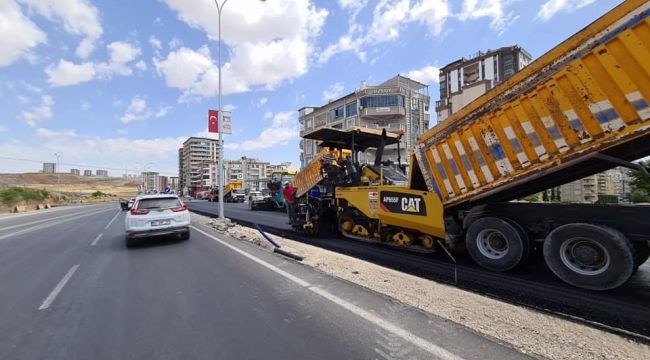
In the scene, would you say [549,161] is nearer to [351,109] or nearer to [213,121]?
[213,121]

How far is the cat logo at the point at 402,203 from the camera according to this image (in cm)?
673

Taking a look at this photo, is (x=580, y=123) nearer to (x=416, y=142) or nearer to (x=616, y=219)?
(x=616, y=219)

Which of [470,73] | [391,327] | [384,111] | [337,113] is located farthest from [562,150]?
[470,73]

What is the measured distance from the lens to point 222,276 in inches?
230

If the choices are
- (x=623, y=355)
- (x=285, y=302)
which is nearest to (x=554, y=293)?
(x=623, y=355)

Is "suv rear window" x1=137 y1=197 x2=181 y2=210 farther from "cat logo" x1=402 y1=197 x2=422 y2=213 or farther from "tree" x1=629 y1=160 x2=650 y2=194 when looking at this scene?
"tree" x1=629 y1=160 x2=650 y2=194

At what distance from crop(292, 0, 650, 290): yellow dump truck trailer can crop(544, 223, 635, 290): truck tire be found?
0.04 feet

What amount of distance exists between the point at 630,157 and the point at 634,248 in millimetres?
Answer: 1327

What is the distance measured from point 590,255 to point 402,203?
329cm

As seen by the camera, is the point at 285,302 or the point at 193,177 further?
the point at 193,177

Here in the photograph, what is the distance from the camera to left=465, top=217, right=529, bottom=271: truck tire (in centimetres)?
540

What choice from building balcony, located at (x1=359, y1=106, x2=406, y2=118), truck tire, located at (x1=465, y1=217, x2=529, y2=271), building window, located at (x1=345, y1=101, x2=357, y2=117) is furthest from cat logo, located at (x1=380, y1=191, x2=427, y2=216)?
building window, located at (x1=345, y1=101, x2=357, y2=117)

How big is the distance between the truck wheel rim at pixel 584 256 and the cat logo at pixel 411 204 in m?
2.55

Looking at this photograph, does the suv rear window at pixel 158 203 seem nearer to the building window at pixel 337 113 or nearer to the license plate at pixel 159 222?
the license plate at pixel 159 222
